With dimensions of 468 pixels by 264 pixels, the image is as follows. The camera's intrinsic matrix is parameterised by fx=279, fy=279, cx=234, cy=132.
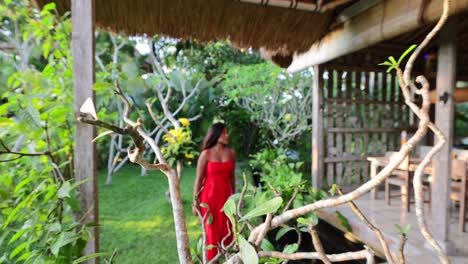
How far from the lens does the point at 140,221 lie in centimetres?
368

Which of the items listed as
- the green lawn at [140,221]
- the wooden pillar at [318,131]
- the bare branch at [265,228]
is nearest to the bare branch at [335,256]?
the bare branch at [265,228]

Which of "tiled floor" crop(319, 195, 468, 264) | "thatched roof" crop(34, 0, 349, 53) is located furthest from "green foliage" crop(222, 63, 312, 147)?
"thatched roof" crop(34, 0, 349, 53)

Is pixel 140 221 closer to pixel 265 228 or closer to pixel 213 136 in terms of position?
pixel 213 136

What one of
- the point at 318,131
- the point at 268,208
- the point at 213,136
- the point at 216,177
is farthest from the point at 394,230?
the point at 268,208

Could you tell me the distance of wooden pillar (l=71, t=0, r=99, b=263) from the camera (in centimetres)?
139

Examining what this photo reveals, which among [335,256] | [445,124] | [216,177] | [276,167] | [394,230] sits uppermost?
[445,124]

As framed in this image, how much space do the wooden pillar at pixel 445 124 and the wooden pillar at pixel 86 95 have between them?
2.50 metres

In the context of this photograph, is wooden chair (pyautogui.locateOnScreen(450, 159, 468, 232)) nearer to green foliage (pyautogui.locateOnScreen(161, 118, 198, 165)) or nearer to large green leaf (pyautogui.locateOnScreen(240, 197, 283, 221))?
large green leaf (pyautogui.locateOnScreen(240, 197, 283, 221))

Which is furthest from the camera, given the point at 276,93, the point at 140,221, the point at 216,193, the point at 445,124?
the point at 276,93

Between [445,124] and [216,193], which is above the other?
[445,124]

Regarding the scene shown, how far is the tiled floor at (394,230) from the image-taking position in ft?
7.40

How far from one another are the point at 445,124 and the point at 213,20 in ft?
7.10

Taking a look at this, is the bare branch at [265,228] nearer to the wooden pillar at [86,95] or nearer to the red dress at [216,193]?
the wooden pillar at [86,95]

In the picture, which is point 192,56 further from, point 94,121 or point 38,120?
point 94,121
